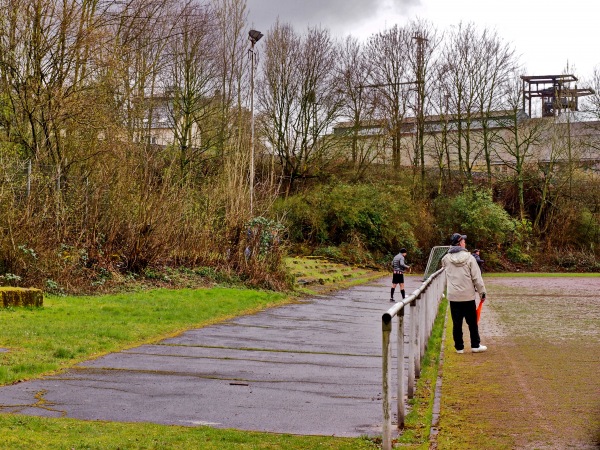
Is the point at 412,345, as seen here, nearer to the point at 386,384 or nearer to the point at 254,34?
the point at 386,384

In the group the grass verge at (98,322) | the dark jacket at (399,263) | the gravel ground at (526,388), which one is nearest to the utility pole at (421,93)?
the dark jacket at (399,263)

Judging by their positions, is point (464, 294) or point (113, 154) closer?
point (464, 294)

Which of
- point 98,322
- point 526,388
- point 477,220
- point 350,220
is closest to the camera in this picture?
point 526,388

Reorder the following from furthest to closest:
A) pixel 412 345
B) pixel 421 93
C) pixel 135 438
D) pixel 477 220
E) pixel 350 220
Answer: pixel 421 93
pixel 477 220
pixel 350 220
pixel 412 345
pixel 135 438

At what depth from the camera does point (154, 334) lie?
14094mm

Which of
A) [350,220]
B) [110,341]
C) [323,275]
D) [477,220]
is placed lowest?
[323,275]

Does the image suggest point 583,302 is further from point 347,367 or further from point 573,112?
point 573,112

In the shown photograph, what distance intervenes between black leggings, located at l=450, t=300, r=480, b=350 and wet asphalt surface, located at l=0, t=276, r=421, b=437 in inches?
51.4

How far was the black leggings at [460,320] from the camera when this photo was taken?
12672mm

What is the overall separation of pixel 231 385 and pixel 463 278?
498 centimetres

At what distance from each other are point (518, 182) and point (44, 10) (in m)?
39.7

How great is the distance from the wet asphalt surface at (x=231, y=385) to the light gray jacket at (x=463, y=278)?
65.0 inches

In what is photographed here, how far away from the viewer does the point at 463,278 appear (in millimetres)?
12781

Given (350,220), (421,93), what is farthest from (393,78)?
(350,220)
